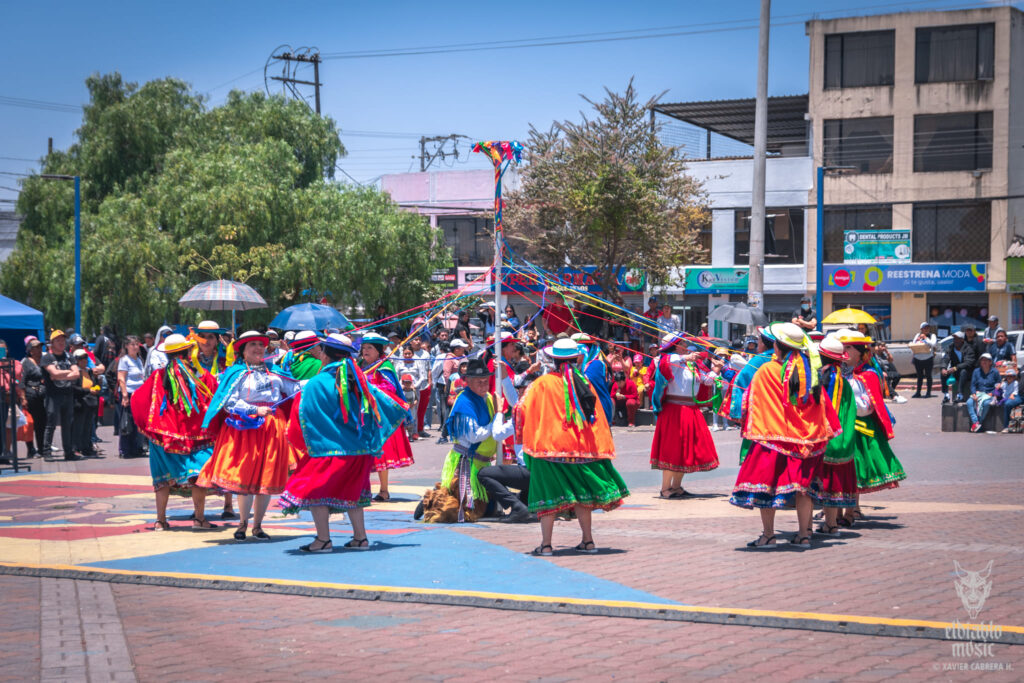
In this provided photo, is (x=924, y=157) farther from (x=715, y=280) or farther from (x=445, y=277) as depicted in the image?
(x=445, y=277)

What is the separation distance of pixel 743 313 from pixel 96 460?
43.8 feet

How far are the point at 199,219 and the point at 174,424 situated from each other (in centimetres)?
2242

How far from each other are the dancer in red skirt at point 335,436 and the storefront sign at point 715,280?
31201mm

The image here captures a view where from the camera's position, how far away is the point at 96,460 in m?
17.8

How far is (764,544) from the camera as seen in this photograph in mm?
9188

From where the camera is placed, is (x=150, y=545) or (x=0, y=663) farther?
(x=150, y=545)

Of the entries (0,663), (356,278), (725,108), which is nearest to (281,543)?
(0,663)

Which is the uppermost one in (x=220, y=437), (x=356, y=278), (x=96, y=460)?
(x=356, y=278)

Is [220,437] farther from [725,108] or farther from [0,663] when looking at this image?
[725,108]

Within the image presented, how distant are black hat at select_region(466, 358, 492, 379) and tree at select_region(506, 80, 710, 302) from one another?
19.0 meters

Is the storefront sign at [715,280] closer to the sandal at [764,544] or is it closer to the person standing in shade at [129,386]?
the person standing in shade at [129,386]

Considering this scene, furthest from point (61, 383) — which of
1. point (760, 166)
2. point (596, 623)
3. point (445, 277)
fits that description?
point (445, 277)

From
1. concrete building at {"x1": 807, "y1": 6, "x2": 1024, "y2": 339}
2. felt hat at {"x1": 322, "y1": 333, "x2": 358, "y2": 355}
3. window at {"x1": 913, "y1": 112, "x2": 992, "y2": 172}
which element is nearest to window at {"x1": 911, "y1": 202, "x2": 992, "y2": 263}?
concrete building at {"x1": 807, "y1": 6, "x2": 1024, "y2": 339}

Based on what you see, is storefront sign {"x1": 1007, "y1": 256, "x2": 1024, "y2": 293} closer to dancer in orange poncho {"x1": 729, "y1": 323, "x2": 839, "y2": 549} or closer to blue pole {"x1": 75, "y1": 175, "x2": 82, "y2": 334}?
blue pole {"x1": 75, "y1": 175, "x2": 82, "y2": 334}
